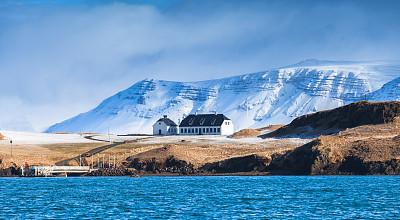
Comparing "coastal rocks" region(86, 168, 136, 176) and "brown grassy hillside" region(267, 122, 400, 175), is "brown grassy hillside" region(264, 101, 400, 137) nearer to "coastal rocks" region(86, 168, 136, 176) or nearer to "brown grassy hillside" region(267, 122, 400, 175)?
"brown grassy hillside" region(267, 122, 400, 175)

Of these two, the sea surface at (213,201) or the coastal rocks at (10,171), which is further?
the coastal rocks at (10,171)

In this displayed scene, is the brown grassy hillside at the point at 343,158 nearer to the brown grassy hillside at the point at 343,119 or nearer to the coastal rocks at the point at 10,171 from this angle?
the brown grassy hillside at the point at 343,119

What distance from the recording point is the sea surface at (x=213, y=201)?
5372 cm

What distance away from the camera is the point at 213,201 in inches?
2557

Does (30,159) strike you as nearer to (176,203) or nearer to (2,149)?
(2,149)

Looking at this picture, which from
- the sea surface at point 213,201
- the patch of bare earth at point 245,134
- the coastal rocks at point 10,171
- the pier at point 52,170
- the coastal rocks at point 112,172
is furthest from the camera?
the patch of bare earth at point 245,134

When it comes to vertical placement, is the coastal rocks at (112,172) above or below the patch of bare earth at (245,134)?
below

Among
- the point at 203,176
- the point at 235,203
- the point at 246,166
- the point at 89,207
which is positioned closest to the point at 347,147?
the point at 246,166

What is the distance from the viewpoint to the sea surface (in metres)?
53.7

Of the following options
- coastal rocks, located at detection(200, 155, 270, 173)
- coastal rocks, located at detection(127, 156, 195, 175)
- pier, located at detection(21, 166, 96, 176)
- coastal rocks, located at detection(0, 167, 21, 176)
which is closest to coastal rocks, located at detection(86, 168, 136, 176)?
pier, located at detection(21, 166, 96, 176)

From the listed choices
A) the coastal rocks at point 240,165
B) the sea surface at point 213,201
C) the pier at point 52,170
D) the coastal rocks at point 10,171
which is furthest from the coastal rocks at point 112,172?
the sea surface at point 213,201

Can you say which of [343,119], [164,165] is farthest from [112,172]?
[343,119]

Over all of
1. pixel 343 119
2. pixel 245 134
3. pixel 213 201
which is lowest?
pixel 213 201

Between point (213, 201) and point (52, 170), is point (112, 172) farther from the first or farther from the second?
point (213, 201)
